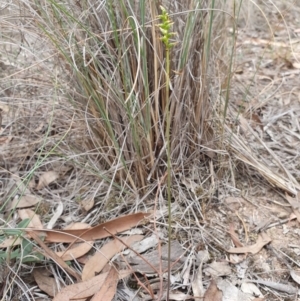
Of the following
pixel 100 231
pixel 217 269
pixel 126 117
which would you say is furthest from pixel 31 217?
pixel 217 269

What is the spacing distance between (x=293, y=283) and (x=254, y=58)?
4.32 feet

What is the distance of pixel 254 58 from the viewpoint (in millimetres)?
2139

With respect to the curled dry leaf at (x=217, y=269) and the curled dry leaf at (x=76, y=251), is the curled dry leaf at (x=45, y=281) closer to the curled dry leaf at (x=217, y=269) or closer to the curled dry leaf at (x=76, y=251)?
the curled dry leaf at (x=76, y=251)

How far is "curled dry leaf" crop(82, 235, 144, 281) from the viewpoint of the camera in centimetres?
110

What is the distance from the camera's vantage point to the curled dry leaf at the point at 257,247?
114 centimetres

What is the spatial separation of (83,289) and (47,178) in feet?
1.52

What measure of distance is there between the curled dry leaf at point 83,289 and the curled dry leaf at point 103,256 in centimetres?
3

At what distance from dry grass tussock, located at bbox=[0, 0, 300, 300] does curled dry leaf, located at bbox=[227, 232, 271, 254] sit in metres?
0.03

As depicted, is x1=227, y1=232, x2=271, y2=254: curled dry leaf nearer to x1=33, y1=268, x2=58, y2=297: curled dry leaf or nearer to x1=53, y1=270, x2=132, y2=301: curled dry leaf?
x1=53, y1=270, x2=132, y2=301: curled dry leaf

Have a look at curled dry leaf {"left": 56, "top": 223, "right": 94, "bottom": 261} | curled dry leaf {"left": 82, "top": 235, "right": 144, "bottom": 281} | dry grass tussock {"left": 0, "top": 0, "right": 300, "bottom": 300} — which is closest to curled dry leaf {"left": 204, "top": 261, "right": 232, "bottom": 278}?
dry grass tussock {"left": 0, "top": 0, "right": 300, "bottom": 300}

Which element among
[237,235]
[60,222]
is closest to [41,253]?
[60,222]

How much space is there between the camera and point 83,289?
3.39 feet

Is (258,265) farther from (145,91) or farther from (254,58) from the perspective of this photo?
(254,58)

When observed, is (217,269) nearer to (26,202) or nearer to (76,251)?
(76,251)
